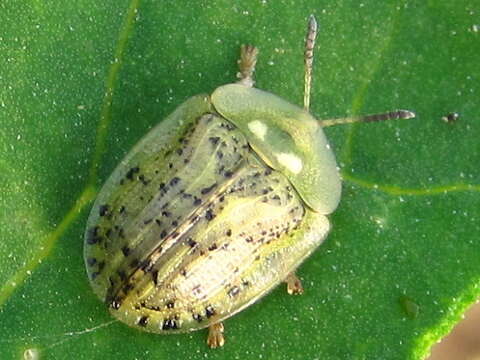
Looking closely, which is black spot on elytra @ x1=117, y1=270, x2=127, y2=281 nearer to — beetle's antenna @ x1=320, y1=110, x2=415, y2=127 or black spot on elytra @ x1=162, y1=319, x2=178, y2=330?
black spot on elytra @ x1=162, y1=319, x2=178, y2=330

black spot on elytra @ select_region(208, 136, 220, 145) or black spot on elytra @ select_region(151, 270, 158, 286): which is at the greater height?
black spot on elytra @ select_region(208, 136, 220, 145)

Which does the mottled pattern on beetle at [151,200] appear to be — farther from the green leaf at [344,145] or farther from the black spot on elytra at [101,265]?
the green leaf at [344,145]

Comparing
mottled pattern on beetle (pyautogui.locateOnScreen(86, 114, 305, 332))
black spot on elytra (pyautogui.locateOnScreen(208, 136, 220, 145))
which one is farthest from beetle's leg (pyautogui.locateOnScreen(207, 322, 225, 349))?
black spot on elytra (pyautogui.locateOnScreen(208, 136, 220, 145))

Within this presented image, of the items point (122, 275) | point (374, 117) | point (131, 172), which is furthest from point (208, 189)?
point (374, 117)

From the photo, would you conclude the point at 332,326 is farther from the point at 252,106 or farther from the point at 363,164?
the point at 252,106

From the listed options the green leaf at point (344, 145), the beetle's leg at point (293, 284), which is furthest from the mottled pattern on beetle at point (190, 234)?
the green leaf at point (344, 145)

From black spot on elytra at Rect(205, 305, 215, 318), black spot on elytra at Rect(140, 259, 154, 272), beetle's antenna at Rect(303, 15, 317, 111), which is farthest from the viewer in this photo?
beetle's antenna at Rect(303, 15, 317, 111)

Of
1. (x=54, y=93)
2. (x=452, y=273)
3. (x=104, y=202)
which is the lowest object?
(x=452, y=273)

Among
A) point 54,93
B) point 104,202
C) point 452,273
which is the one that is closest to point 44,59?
point 54,93
